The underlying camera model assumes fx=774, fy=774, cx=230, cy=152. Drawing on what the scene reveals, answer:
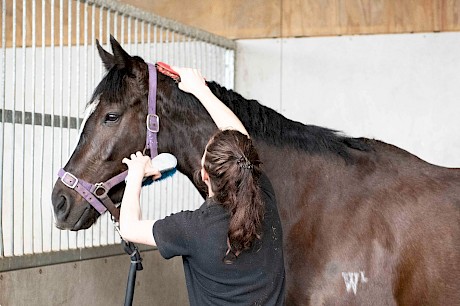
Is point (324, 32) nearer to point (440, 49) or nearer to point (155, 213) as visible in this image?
point (440, 49)

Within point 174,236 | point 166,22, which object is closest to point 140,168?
point 174,236

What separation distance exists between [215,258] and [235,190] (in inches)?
7.3

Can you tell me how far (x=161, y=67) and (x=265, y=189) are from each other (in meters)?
0.68

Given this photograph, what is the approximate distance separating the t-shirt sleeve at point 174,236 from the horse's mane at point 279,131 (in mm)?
763

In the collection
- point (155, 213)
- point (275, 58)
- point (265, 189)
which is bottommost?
point (155, 213)

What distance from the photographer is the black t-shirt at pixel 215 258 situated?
202 centimetres

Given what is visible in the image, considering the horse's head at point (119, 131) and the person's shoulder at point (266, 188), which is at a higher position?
the horse's head at point (119, 131)

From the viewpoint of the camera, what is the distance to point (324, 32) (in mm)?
5055

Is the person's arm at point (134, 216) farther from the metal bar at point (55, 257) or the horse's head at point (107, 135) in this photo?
the metal bar at point (55, 257)

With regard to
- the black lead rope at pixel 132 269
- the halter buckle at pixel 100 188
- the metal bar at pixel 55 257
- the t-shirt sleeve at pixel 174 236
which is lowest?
the metal bar at pixel 55 257

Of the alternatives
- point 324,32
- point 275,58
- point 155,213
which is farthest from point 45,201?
point 324,32

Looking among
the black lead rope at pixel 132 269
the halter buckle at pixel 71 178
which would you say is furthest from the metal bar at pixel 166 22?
the black lead rope at pixel 132 269

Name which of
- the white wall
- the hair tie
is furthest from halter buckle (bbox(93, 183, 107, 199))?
the white wall

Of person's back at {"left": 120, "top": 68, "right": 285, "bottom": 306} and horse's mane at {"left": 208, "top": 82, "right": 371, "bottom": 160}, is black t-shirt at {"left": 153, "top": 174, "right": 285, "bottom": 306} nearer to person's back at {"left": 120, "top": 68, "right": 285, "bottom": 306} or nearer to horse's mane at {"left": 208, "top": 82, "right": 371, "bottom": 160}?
person's back at {"left": 120, "top": 68, "right": 285, "bottom": 306}
